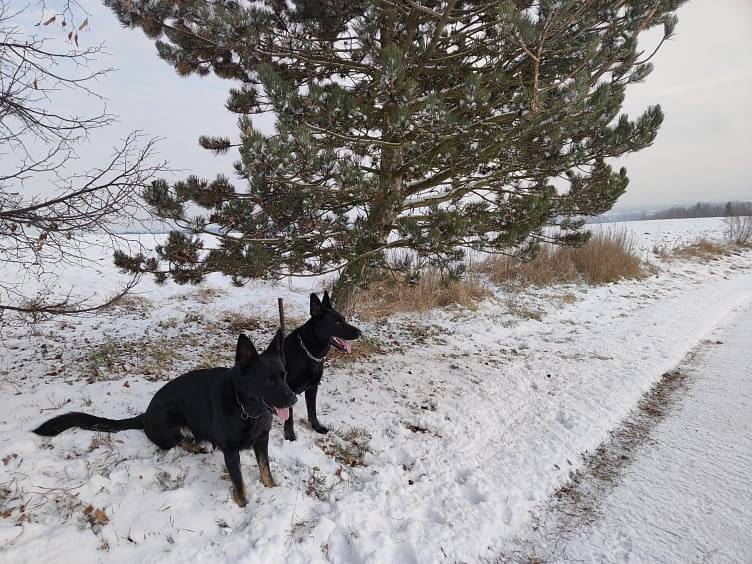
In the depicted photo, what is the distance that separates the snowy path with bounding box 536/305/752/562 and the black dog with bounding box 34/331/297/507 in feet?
6.69

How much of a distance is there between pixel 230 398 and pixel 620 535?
8.91ft

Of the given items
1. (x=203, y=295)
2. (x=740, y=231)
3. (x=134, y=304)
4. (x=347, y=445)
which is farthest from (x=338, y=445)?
(x=740, y=231)

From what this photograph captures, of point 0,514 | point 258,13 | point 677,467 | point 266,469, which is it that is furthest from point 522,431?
point 258,13

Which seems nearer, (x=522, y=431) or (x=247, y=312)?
(x=522, y=431)

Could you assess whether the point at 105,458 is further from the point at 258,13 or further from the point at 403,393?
the point at 258,13

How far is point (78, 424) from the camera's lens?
2938mm

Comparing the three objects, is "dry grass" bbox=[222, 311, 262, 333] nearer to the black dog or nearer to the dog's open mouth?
the dog's open mouth

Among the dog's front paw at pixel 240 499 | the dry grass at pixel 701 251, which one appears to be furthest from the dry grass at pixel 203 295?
the dry grass at pixel 701 251

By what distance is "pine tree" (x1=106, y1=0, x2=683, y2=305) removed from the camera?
330 centimetres

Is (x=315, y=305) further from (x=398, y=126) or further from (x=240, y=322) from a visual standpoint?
(x=240, y=322)

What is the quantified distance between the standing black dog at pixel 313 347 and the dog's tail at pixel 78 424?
1.34m

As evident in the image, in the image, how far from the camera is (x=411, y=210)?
4.77 meters

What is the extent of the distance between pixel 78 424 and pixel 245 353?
1.47 metres

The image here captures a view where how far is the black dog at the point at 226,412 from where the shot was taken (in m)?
2.64
